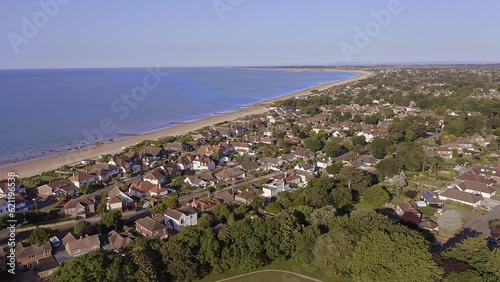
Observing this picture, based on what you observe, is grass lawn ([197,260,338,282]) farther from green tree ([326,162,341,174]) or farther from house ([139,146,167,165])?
house ([139,146,167,165])

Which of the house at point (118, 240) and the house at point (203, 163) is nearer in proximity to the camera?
the house at point (118, 240)

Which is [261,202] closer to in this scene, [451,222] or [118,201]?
[118,201]

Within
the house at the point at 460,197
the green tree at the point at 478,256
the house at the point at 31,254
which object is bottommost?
the house at the point at 460,197

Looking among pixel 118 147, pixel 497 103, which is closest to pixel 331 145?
pixel 118 147

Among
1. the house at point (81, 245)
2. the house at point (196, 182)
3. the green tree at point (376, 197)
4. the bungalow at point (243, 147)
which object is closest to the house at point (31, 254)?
the house at point (81, 245)

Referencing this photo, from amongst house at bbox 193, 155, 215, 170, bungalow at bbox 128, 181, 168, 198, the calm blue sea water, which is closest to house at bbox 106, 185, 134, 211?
bungalow at bbox 128, 181, 168, 198

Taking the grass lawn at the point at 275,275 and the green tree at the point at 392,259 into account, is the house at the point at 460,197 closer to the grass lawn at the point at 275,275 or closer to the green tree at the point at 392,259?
the green tree at the point at 392,259
